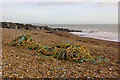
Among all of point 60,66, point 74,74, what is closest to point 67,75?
point 74,74

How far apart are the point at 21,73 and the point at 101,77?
1511 mm

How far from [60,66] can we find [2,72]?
1.14m

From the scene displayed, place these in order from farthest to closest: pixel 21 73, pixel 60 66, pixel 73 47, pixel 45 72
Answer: pixel 73 47
pixel 60 66
pixel 45 72
pixel 21 73

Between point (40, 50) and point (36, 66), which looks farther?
point (40, 50)

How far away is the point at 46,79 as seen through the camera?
1.99 metres

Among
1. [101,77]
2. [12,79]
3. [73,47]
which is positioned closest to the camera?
[12,79]

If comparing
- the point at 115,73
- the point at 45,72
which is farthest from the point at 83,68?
the point at 45,72

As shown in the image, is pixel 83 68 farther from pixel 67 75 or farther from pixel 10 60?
pixel 10 60

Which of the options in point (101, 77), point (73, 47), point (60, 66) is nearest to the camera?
point (101, 77)

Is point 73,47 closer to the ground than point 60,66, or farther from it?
farther from it

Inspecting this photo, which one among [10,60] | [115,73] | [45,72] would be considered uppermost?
[10,60]

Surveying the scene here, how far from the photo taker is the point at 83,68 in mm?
2652

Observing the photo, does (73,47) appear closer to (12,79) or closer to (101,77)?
(101,77)

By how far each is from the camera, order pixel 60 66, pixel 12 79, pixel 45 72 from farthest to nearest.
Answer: pixel 60 66 → pixel 45 72 → pixel 12 79
